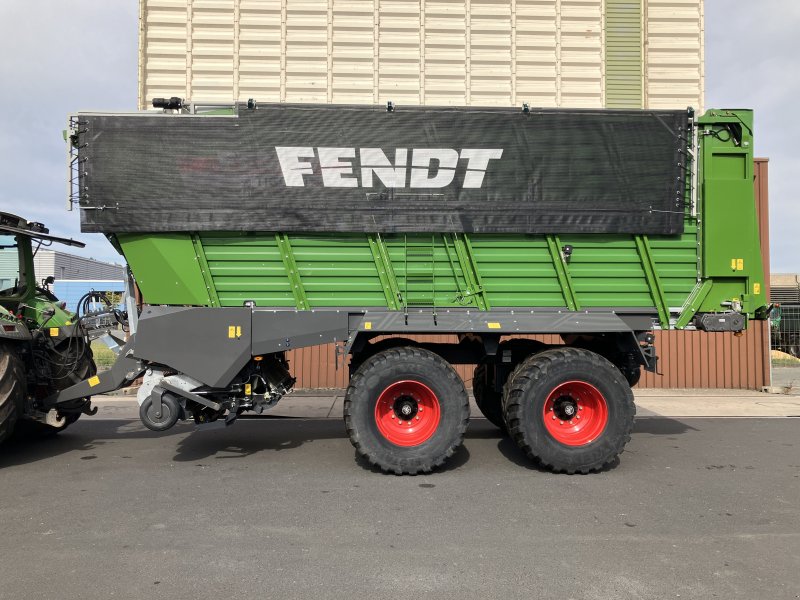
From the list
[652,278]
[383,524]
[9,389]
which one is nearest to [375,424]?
[383,524]

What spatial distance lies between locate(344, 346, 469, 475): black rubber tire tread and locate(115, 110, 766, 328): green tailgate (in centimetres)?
62

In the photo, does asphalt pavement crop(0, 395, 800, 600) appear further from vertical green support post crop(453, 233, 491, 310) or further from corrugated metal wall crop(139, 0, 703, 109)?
corrugated metal wall crop(139, 0, 703, 109)

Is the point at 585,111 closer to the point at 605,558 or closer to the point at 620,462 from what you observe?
the point at 620,462

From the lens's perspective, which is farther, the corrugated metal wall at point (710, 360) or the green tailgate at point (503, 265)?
the corrugated metal wall at point (710, 360)

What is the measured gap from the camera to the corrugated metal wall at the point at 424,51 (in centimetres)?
1062

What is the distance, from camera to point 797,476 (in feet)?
15.8

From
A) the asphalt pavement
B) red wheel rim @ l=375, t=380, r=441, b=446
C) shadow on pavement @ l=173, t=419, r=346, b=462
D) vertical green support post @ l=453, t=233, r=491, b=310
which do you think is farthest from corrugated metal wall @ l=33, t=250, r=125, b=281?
vertical green support post @ l=453, t=233, r=491, b=310

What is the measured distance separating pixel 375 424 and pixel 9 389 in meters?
3.59

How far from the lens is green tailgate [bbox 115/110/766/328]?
193 inches

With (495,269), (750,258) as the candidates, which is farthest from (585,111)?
(750,258)

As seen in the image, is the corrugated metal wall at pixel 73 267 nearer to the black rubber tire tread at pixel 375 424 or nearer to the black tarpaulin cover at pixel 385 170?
the black tarpaulin cover at pixel 385 170

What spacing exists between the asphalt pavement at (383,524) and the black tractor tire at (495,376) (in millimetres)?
550

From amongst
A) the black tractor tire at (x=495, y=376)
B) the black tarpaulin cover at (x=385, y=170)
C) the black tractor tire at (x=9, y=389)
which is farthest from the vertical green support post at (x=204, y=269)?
the black tractor tire at (x=495, y=376)

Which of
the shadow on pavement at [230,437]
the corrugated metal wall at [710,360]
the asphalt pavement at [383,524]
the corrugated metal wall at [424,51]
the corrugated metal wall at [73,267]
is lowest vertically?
the shadow on pavement at [230,437]
